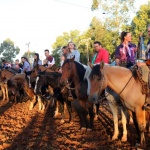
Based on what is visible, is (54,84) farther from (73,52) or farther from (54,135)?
(54,135)

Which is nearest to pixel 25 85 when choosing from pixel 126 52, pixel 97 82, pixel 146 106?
pixel 126 52

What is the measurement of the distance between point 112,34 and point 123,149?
1259 inches

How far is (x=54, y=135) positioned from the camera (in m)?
8.16

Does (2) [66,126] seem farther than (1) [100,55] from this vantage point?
Yes

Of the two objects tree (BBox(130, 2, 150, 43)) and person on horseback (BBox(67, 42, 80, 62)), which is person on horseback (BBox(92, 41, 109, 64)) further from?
tree (BBox(130, 2, 150, 43))

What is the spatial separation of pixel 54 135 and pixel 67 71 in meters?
2.14

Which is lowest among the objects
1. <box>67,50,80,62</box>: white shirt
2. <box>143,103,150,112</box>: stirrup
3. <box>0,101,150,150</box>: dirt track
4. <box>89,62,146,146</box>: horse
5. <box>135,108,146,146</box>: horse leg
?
<box>0,101,150,150</box>: dirt track

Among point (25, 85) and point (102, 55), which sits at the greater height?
point (102, 55)

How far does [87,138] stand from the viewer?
7801 millimetres

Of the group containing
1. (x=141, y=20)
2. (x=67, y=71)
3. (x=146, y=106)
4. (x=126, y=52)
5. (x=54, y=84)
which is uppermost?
(x=141, y=20)

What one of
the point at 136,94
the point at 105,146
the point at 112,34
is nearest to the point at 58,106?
the point at 105,146

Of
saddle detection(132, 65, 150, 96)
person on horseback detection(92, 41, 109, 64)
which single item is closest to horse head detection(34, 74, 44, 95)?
person on horseback detection(92, 41, 109, 64)

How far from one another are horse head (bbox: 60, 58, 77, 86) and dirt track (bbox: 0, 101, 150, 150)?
1695mm

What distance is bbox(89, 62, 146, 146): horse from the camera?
6.09 meters
